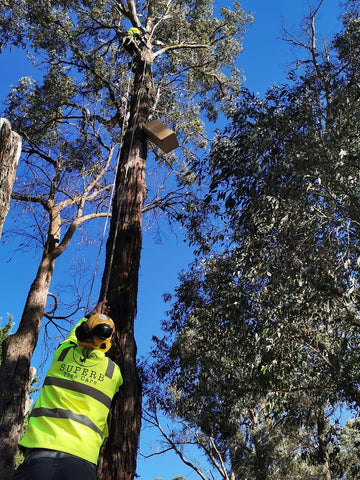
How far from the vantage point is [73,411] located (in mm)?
2336

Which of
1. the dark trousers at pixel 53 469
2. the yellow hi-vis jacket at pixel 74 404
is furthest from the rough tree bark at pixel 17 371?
the dark trousers at pixel 53 469

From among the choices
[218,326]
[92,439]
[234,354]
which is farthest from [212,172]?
[92,439]

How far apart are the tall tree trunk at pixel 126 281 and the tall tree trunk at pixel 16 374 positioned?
3.88 meters

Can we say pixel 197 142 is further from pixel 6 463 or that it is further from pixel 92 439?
pixel 92 439

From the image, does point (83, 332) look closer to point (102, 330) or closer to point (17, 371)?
point (102, 330)

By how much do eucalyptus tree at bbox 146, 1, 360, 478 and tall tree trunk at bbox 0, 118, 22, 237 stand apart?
11.4 feet

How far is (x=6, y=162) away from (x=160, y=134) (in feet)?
10.5

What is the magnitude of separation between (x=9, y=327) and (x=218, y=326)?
40.7 ft

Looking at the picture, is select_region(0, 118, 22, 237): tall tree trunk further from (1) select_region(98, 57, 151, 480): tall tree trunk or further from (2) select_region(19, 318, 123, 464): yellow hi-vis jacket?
(1) select_region(98, 57, 151, 480): tall tree trunk

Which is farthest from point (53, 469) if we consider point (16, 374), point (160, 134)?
point (16, 374)

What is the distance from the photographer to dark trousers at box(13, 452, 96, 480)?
6.86 ft

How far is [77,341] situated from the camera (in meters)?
2.71

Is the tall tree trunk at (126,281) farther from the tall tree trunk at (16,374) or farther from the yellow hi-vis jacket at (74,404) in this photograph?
the tall tree trunk at (16,374)

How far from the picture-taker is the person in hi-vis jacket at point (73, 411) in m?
2.16
